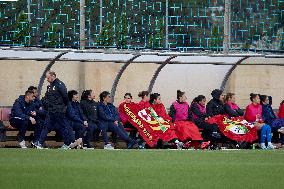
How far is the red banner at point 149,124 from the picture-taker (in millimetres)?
32875

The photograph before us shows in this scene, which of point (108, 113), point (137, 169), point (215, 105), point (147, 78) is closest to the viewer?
point (137, 169)

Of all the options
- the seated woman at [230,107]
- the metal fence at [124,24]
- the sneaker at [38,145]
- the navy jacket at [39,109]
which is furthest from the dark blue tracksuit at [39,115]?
the metal fence at [124,24]

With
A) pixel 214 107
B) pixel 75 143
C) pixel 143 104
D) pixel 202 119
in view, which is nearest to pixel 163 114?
pixel 143 104

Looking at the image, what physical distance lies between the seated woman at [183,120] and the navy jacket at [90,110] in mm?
1918

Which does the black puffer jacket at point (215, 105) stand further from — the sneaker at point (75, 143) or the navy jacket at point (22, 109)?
the navy jacket at point (22, 109)

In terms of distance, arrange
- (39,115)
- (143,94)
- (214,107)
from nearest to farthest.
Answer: (39,115)
(143,94)
(214,107)

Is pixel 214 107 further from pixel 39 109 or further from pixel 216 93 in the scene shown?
pixel 39 109

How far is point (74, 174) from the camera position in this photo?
65.1 feet

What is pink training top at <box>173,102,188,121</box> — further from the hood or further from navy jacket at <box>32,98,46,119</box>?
navy jacket at <box>32,98,46,119</box>

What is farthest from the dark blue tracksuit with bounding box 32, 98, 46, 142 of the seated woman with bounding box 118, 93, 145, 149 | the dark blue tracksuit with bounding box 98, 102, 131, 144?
the seated woman with bounding box 118, 93, 145, 149

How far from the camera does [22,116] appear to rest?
103 ft

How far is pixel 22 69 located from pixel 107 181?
14.4m

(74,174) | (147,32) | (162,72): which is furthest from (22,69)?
(147,32)

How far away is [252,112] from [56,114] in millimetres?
5213
